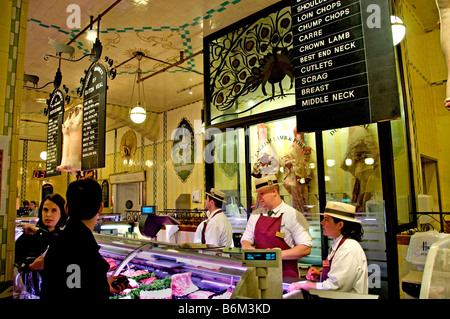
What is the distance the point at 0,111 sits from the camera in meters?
2.77

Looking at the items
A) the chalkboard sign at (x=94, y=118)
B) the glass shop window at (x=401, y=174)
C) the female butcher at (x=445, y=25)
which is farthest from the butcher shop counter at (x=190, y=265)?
the glass shop window at (x=401, y=174)

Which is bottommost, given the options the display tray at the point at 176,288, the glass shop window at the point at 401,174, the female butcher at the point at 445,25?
the display tray at the point at 176,288

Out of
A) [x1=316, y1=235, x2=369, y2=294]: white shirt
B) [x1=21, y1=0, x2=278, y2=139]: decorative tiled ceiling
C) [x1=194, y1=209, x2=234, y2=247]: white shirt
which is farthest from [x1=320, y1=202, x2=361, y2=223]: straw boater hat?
[x1=21, y1=0, x2=278, y2=139]: decorative tiled ceiling

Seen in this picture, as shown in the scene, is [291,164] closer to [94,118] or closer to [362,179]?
[362,179]

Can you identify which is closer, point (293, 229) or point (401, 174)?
point (293, 229)

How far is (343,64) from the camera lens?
277cm

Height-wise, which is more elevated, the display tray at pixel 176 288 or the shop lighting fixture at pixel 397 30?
the shop lighting fixture at pixel 397 30

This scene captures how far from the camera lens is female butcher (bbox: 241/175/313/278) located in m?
3.64

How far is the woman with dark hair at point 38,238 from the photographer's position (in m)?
3.34

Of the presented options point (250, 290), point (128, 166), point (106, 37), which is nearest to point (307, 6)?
point (250, 290)

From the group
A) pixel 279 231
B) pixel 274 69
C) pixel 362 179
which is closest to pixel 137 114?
pixel 274 69

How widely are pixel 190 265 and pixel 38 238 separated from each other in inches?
68.6

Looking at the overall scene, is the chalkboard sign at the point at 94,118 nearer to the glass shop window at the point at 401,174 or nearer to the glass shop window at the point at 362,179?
the glass shop window at the point at 362,179
